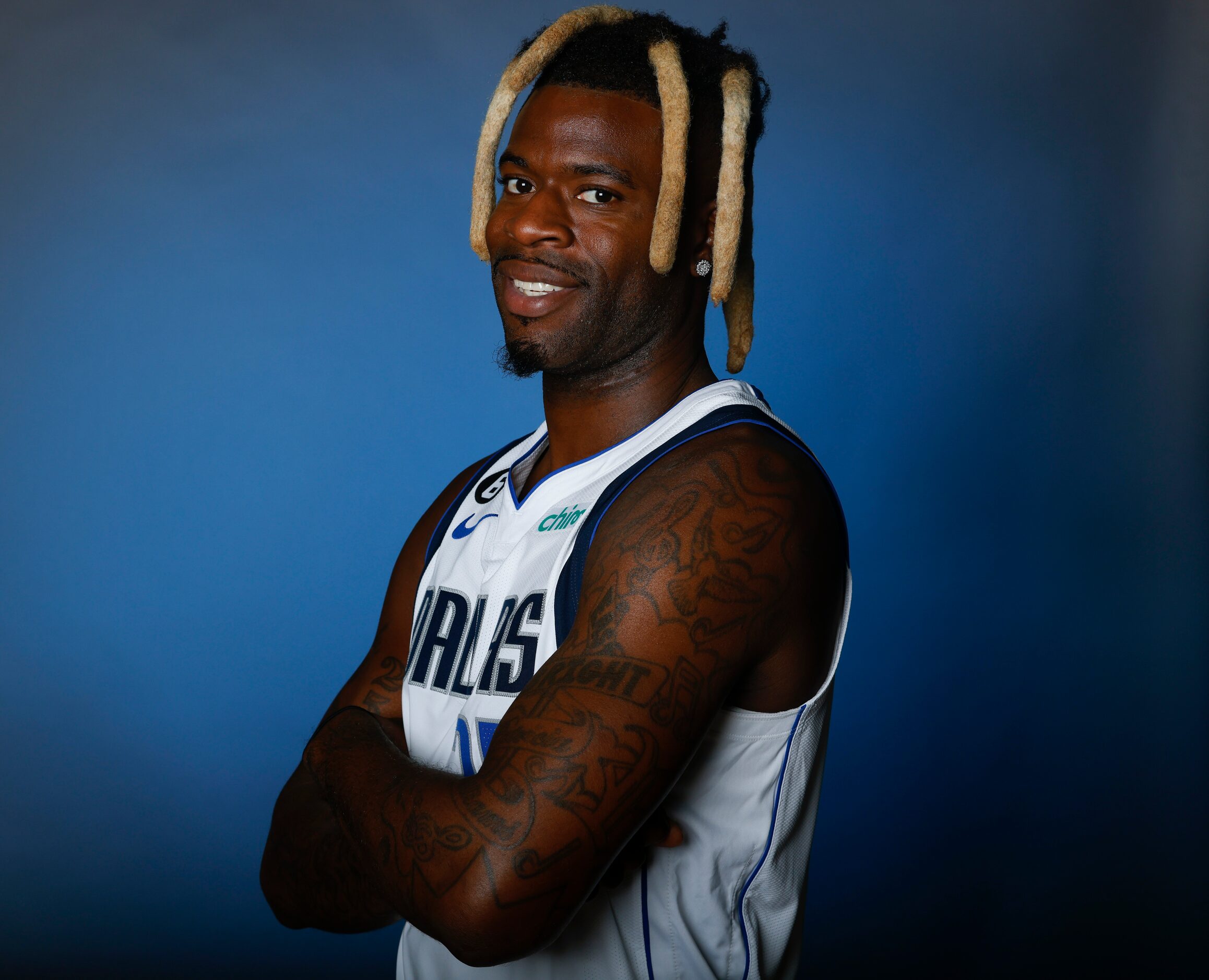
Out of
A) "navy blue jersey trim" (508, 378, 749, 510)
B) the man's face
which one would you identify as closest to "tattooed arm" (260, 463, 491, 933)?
"navy blue jersey trim" (508, 378, 749, 510)

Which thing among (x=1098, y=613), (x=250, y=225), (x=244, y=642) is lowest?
(x=244, y=642)

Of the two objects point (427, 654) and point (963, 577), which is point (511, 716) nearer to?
point (427, 654)

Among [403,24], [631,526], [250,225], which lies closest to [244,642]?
[250,225]

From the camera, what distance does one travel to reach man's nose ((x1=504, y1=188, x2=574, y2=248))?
1738 millimetres

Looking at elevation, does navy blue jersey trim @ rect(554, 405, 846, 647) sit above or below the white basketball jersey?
above

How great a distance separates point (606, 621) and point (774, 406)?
92.1 inches

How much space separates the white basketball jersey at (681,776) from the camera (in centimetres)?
155

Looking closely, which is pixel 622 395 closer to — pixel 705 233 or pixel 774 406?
pixel 705 233

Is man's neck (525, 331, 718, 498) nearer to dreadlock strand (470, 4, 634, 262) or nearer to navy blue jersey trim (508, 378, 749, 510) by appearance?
navy blue jersey trim (508, 378, 749, 510)

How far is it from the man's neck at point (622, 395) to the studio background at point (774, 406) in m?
1.77

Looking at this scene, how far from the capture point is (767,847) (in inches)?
62.6

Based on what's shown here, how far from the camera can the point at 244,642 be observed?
3.68 m

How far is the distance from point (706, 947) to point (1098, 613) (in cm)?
250

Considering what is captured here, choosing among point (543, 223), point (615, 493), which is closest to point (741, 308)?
point (543, 223)
